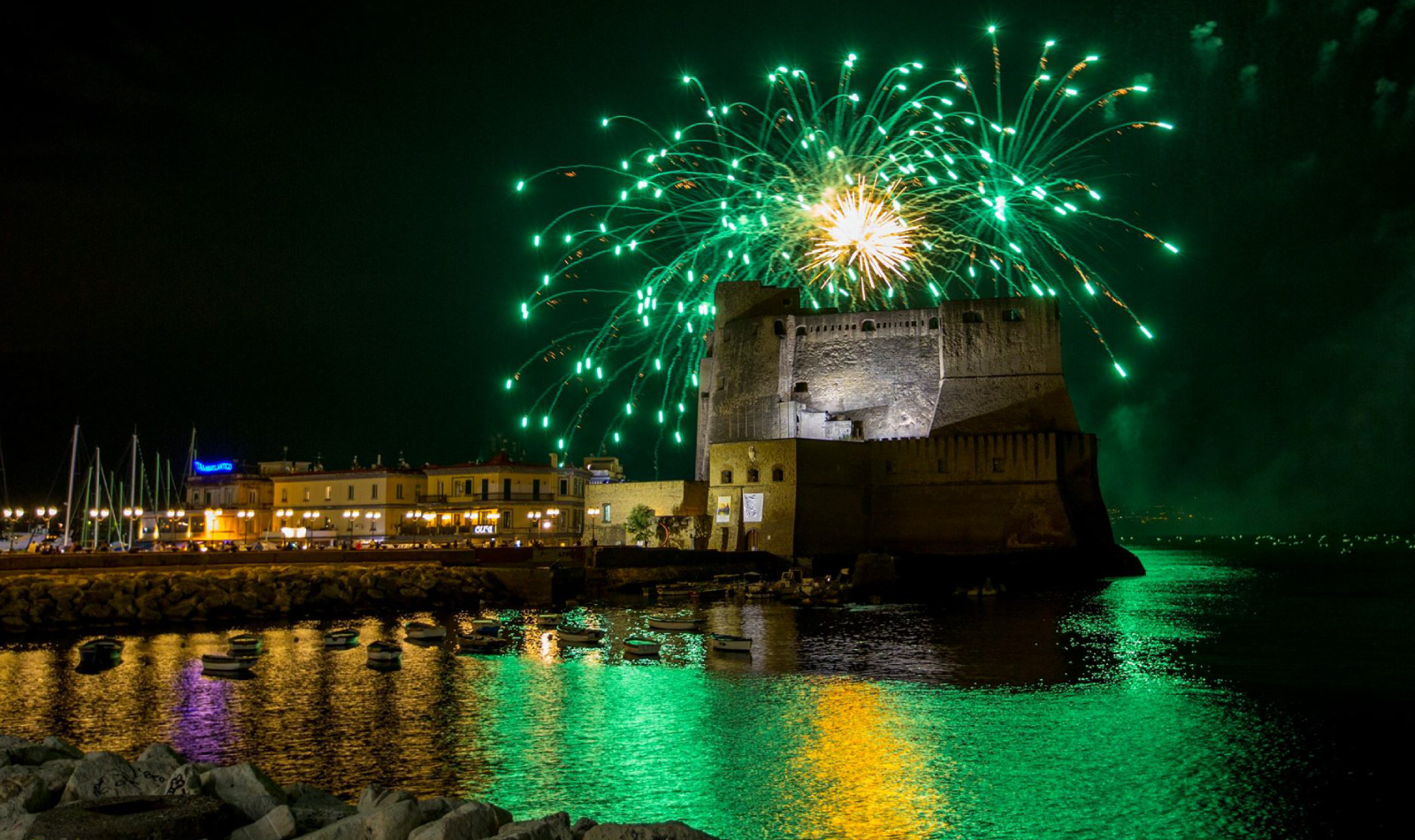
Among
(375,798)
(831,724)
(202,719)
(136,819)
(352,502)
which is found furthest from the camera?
(352,502)

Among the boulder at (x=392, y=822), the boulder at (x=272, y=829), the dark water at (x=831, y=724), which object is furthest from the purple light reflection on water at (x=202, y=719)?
the boulder at (x=392, y=822)

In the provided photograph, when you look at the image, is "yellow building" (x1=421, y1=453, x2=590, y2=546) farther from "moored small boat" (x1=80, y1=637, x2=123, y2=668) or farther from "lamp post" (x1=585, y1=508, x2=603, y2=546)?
"moored small boat" (x1=80, y1=637, x2=123, y2=668)

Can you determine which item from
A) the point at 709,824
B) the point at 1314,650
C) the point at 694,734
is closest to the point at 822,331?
the point at 1314,650

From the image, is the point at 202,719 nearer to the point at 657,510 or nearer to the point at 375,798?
the point at 375,798

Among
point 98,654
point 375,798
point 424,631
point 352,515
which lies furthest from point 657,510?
point 375,798

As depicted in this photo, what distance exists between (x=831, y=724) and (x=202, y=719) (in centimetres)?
Result: 902

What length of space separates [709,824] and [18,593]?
22859 millimetres

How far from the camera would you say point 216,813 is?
7.38 meters

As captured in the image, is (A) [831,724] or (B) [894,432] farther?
(B) [894,432]

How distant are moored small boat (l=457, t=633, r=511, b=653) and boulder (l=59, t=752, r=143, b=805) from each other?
15294mm

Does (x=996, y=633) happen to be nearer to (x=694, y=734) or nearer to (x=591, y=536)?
(x=694, y=734)

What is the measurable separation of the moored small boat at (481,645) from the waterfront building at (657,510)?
1902cm

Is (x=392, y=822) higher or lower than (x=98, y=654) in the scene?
higher

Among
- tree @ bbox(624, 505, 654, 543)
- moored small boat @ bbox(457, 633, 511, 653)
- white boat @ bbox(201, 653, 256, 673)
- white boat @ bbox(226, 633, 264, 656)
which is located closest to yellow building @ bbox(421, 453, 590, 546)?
tree @ bbox(624, 505, 654, 543)
